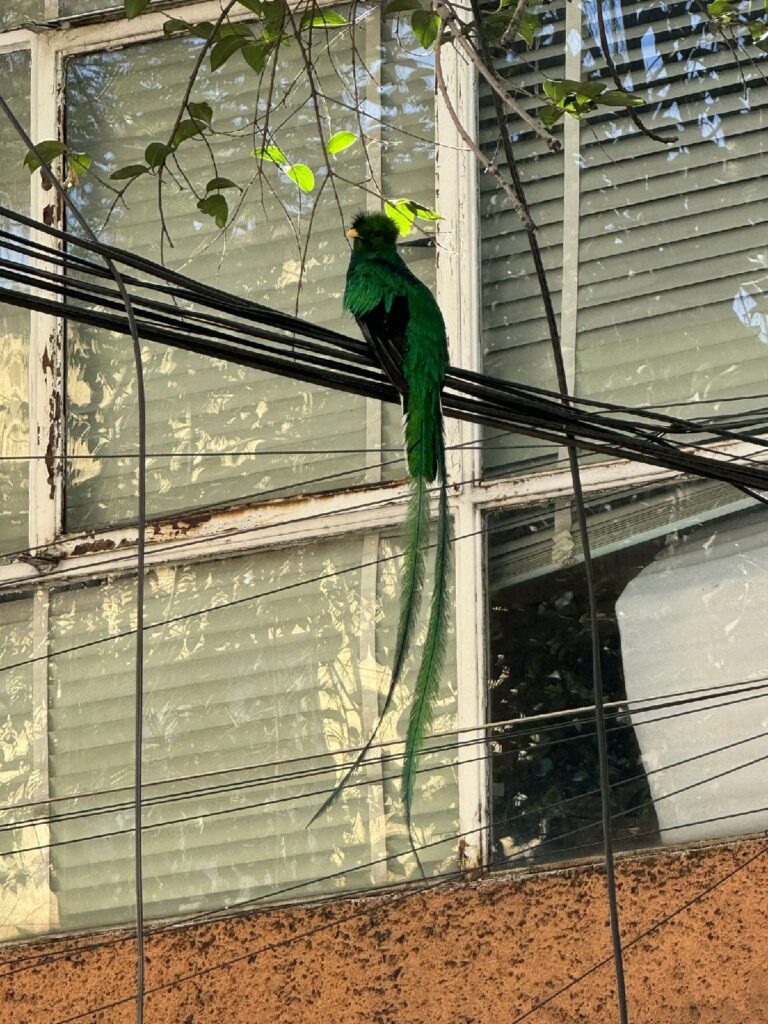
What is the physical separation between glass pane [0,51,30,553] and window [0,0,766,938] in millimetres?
13

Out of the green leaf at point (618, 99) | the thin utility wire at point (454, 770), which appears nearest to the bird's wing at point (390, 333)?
the green leaf at point (618, 99)

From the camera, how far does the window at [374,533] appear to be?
13.9 ft

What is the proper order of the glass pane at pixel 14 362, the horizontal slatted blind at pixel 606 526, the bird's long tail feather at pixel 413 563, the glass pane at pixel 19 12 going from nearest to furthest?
the bird's long tail feather at pixel 413 563, the horizontal slatted blind at pixel 606 526, the glass pane at pixel 14 362, the glass pane at pixel 19 12

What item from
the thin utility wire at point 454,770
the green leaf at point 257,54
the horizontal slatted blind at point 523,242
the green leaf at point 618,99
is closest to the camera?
the green leaf at point 618,99

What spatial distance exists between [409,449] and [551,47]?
7.15 feet

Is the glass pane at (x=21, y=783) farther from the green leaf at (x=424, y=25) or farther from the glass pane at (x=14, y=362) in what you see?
the green leaf at (x=424, y=25)

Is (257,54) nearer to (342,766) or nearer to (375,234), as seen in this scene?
(375,234)

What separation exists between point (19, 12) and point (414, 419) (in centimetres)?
286

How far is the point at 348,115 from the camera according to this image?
4.97 metres

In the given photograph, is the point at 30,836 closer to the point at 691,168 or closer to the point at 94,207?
the point at 94,207

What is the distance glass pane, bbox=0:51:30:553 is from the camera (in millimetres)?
4824

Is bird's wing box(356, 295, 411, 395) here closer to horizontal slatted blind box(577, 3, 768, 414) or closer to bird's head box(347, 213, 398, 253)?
A: bird's head box(347, 213, 398, 253)

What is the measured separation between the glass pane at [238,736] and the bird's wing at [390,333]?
1.03 meters

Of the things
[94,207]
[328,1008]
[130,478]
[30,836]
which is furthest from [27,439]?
[328,1008]
